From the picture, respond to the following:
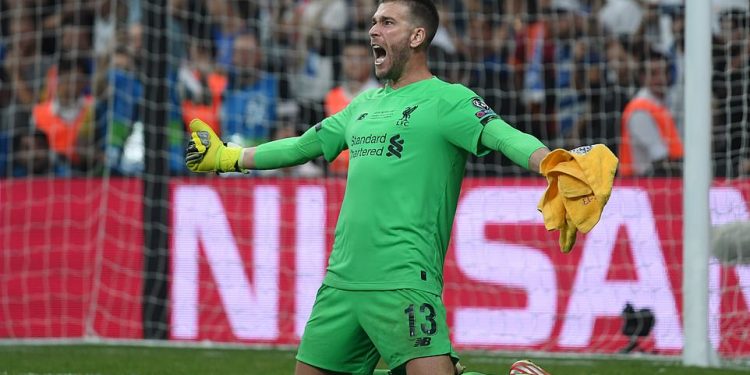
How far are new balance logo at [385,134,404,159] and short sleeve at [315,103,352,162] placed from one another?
389 millimetres

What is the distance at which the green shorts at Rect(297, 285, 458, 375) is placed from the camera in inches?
180

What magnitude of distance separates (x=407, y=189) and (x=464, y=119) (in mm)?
324

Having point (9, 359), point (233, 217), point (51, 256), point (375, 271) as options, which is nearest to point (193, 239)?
point (233, 217)

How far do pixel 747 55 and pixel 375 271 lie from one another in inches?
216

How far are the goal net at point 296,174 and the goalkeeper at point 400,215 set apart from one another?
421 cm

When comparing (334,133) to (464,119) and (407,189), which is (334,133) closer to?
(407,189)

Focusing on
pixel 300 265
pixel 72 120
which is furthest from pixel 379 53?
pixel 72 120

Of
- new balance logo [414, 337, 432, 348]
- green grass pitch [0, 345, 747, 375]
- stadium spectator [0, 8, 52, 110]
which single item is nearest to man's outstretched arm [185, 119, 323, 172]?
new balance logo [414, 337, 432, 348]

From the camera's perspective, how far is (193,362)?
8.69m

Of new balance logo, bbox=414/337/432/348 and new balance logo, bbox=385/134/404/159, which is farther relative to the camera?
new balance logo, bbox=385/134/404/159

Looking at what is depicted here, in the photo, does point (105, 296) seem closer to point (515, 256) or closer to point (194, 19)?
point (194, 19)

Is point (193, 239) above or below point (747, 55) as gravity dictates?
below

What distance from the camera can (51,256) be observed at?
10.5 m

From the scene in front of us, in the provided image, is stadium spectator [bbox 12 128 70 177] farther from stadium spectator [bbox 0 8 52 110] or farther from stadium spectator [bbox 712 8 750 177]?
stadium spectator [bbox 712 8 750 177]
